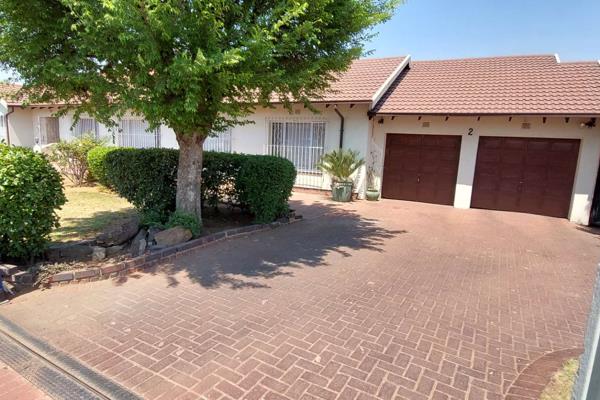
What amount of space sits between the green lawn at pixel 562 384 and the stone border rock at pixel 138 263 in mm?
5090

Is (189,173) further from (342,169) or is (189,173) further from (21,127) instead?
(21,127)

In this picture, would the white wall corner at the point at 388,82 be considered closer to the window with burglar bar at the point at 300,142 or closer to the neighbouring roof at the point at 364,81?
the neighbouring roof at the point at 364,81

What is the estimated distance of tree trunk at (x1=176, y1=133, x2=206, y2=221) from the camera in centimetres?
666

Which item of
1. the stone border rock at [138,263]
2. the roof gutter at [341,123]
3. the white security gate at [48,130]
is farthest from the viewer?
the white security gate at [48,130]

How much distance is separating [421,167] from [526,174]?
3280 millimetres

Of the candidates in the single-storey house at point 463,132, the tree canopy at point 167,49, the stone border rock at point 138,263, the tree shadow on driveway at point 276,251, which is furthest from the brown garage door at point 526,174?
the stone border rock at point 138,263

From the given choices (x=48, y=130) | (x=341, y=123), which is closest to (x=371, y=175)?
(x=341, y=123)

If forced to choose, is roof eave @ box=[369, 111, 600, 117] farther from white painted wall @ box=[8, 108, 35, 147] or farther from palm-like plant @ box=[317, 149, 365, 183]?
white painted wall @ box=[8, 108, 35, 147]

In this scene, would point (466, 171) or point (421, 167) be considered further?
point (421, 167)

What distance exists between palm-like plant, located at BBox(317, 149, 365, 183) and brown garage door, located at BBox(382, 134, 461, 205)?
1.33 m

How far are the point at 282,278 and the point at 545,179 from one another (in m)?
10.3

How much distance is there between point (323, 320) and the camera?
154 inches

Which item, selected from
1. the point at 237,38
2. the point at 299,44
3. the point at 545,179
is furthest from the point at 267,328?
the point at 545,179

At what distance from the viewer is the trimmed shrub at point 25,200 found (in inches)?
177
